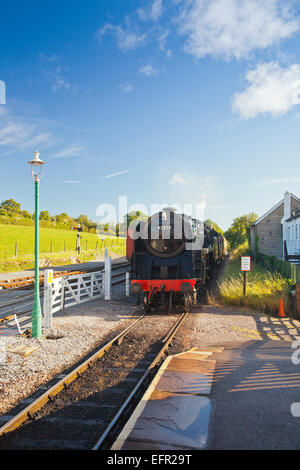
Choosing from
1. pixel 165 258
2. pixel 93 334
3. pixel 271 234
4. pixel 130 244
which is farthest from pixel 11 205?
pixel 93 334

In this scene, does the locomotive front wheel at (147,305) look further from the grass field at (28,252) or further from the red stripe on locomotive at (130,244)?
the grass field at (28,252)

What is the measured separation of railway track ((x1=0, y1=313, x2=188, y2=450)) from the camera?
4016 millimetres

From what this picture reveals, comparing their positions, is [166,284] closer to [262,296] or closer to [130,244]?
[130,244]

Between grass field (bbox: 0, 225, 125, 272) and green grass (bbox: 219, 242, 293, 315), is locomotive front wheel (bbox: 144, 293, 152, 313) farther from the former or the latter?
grass field (bbox: 0, 225, 125, 272)

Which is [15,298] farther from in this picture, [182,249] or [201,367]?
[201,367]

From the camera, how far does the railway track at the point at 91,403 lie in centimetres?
402

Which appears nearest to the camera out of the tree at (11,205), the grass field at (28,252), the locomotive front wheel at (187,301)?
the locomotive front wheel at (187,301)

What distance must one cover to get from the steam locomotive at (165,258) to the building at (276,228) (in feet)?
47.3

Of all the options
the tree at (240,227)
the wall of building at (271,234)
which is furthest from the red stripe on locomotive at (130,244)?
the tree at (240,227)

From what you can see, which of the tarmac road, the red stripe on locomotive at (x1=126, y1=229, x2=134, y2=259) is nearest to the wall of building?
the red stripe on locomotive at (x1=126, y1=229, x2=134, y2=259)

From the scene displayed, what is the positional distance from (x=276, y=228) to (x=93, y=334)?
2201 centimetres

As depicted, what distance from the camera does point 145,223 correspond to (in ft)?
39.3

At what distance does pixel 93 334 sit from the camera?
28.3 ft

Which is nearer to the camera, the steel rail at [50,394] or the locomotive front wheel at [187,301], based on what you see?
the steel rail at [50,394]
